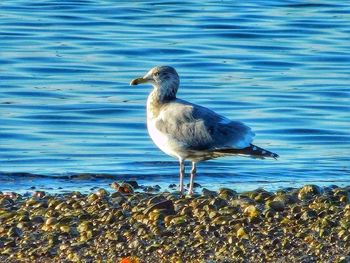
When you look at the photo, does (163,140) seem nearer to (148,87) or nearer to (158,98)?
(158,98)

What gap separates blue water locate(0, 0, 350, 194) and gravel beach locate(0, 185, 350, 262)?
96.1 inches

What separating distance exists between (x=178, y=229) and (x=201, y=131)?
195 cm

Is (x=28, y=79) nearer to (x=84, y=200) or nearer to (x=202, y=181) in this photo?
(x=202, y=181)

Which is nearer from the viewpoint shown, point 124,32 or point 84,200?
point 84,200

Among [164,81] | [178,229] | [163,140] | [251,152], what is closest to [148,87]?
[164,81]

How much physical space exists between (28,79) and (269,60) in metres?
4.09

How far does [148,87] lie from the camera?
18.5 meters

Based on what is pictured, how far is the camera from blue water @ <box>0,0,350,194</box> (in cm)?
1390

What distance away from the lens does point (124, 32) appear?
22.9 meters

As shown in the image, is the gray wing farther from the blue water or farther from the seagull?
the blue water

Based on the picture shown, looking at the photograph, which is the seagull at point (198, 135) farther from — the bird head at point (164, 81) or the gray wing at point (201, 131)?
the bird head at point (164, 81)

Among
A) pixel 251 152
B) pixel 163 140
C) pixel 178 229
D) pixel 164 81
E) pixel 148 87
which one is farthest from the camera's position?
pixel 148 87

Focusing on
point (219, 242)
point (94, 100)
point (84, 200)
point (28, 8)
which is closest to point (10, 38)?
point (28, 8)

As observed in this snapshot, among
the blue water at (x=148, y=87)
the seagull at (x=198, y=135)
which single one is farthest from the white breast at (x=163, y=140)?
the blue water at (x=148, y=87)
